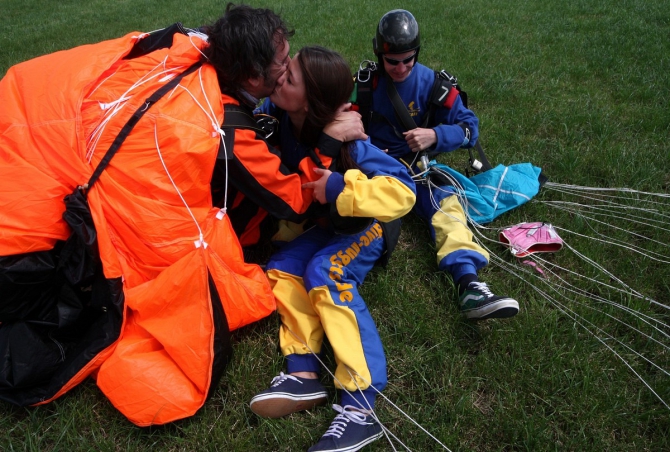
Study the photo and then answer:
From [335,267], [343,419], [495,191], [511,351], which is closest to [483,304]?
[511,351]

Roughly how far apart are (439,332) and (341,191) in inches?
39.3

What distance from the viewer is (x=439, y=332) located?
277cm

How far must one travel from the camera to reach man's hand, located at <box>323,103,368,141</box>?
280 centimetres

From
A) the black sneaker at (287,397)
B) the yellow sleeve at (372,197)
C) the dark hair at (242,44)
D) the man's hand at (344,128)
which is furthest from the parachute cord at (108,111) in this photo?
the black sneaker at (287,397)

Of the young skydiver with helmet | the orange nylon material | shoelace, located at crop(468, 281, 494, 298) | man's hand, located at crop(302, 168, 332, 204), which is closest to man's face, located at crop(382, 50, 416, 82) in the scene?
the young skydiver with helmet

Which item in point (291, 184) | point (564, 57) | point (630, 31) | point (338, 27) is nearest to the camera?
point (291, 184)

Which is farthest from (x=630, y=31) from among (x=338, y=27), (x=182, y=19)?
(x=182, y=19)

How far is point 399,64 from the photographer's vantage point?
344cm

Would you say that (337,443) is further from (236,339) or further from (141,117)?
(141,117)

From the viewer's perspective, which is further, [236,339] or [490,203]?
[490,203]

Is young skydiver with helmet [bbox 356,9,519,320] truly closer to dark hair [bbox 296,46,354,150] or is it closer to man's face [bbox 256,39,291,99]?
dark hair [bbox 296,46,354,150]

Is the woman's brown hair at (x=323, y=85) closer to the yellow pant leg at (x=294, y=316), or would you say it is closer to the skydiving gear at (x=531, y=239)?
the yellow pant leg at (x=294, y=316)

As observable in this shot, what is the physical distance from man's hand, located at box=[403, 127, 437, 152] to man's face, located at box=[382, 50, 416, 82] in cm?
42

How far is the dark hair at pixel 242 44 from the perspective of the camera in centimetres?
257
